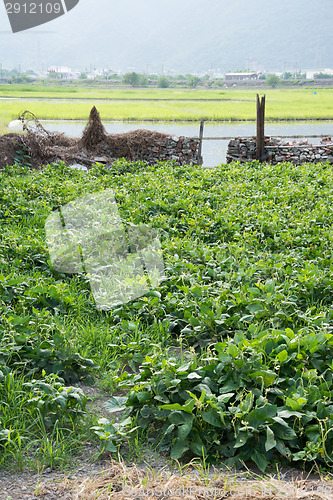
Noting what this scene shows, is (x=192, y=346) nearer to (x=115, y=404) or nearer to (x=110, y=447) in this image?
(x=115, y=404)

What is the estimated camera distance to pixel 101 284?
409 cm

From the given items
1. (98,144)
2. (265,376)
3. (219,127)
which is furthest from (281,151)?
(219,127)

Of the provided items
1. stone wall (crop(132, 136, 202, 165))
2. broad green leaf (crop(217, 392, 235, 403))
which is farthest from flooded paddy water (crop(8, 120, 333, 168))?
broad green leaf (crop(217, 392, 235, 403))

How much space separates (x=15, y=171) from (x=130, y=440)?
808 centimetres

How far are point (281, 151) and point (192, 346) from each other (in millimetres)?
10179

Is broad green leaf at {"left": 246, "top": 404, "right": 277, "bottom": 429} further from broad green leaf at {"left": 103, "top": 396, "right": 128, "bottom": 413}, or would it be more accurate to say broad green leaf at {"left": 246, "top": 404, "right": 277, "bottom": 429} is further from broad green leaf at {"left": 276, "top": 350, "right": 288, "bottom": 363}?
broad green leaf at {"left": 103, "top": 396, "right": 128, "bottom": 413}

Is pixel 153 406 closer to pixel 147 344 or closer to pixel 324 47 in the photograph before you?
pixel 147 344

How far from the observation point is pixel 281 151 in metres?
12.6

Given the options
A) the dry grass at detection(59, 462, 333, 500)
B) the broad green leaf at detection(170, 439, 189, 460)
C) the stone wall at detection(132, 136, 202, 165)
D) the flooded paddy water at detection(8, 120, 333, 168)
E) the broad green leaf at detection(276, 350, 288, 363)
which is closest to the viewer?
the dry grass at detection(59, 462, 333, 500)

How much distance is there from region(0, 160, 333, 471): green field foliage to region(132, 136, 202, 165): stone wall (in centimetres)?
697

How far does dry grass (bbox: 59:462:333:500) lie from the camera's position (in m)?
1.99

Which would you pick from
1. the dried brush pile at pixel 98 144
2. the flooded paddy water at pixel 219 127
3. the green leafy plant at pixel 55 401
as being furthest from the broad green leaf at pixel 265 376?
the flooded paddy water at pixel 219 127

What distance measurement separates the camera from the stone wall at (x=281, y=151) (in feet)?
41.2

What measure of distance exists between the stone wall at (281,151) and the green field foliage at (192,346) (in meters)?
6.89
